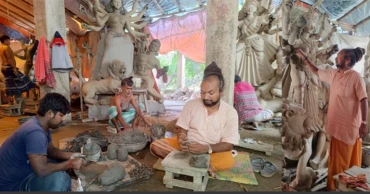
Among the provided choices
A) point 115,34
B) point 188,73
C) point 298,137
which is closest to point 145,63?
point 115,34

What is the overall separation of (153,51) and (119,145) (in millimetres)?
4318

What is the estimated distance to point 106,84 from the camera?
22.2 ft

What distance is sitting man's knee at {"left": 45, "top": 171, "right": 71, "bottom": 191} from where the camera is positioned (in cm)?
245

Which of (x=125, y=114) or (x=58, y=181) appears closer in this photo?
(x=58, y=181)

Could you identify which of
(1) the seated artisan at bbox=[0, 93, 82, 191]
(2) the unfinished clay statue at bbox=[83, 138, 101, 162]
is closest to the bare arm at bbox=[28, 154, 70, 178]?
(1) the seated artisan at bbox=[0, 93, 82, 191]

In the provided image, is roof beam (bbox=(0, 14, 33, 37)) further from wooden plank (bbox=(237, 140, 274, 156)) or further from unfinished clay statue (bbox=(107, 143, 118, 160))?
wooden plank (bbox=(237, 140, 274, 156))

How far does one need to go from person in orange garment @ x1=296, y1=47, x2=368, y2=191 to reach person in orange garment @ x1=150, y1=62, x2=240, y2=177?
124cm

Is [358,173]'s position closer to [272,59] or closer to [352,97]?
[352,97]

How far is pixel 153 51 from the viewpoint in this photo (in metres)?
7.72

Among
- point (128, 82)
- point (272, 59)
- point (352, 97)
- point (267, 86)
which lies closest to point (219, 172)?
point (352, 97)

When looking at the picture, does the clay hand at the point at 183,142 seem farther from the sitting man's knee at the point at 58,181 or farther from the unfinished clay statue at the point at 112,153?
the sitting man's knee at the point at 58,181

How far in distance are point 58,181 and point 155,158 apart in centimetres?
181

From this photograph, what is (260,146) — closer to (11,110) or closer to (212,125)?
(212,125)

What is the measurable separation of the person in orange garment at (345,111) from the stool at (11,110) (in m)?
8.07
